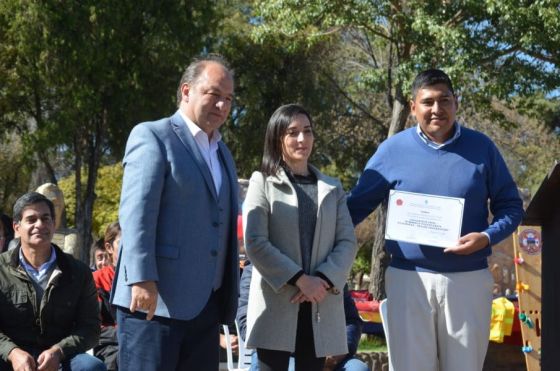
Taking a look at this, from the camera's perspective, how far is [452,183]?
4496 millimetres

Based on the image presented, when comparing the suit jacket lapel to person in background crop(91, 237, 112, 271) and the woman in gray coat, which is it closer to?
the woman in gray coat

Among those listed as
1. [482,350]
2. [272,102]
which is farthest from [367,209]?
[272,102]

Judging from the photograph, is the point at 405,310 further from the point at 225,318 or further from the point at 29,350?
the point at 29,350

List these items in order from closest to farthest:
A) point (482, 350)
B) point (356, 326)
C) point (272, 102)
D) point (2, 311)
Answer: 1. point (482, 350)
2. point (2, 311)
3. point (356, 326)
4. point (272, 102)

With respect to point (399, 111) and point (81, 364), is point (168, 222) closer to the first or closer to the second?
point (81, 364)

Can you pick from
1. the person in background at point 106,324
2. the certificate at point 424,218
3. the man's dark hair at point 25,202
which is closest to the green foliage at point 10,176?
the person in background at point 106,324

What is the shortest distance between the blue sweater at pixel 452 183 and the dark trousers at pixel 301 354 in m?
0.54

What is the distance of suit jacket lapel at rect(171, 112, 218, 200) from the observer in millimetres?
4020

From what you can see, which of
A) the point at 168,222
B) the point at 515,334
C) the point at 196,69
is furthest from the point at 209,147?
the point at 515,334

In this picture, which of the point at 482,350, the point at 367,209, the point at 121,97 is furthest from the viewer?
the point at 121,97

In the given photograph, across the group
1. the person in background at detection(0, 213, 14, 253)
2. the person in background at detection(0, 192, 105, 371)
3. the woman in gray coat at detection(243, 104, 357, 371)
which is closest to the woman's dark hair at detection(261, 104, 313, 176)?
the woman in gray coat at detection(243, 104, 357, 371)

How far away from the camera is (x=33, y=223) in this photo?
539cm

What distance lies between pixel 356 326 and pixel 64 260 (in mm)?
1866

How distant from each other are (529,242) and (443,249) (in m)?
4.89
